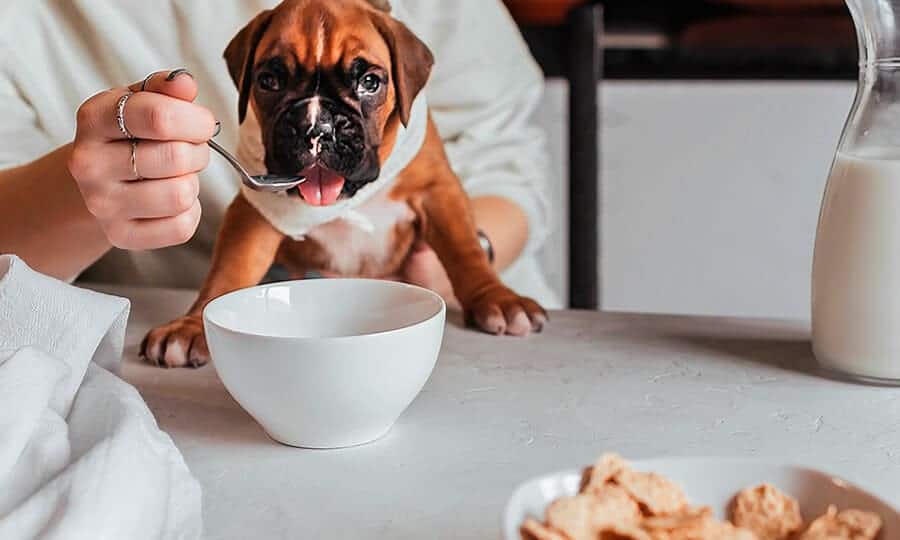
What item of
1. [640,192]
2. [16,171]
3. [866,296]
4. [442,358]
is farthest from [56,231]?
[640,192]

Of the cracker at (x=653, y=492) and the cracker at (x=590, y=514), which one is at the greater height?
the cracker at (x=590, y=514)

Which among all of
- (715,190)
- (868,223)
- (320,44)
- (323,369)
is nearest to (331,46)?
(320,44)

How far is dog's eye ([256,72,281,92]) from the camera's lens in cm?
76

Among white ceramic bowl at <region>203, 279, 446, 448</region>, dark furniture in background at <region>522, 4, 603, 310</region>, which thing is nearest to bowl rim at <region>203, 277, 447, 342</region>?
white ceramic bowl at <region>203, 279, 446, 448</region>

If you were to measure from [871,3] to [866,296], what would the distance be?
0.18 m

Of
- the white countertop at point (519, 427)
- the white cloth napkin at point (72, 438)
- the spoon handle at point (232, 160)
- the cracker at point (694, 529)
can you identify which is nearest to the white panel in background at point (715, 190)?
the white countertop at point (519, 427)

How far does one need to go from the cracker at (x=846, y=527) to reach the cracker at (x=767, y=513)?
11 millimetres

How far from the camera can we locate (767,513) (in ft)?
1.47

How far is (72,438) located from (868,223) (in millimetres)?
482

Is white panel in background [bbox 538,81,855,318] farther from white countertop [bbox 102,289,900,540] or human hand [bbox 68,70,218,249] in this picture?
human hand [bbox 68,70,218,249]

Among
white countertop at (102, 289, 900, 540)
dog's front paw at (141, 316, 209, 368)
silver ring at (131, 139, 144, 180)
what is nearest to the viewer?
white countertop at (102, 289, 900, 540)

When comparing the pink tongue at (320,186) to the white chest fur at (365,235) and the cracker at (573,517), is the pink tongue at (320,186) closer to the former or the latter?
the white chest fur at (365,235)

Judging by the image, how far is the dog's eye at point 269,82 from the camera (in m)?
0.76

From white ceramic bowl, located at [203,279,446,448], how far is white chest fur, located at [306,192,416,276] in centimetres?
17
